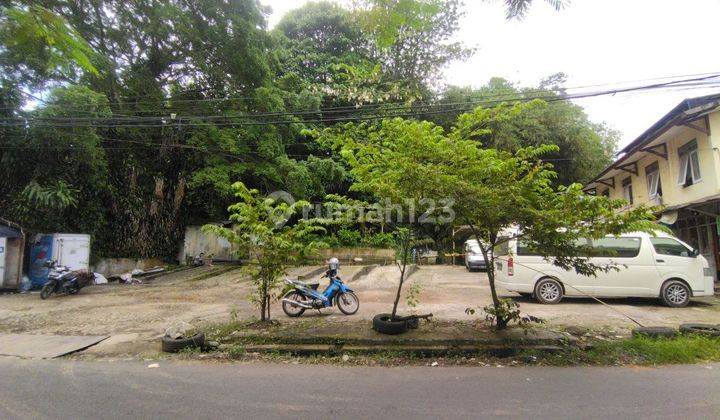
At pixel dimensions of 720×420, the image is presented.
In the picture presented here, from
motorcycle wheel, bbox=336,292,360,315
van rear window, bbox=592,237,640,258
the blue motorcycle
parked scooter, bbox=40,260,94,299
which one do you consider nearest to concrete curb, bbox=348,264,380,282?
motorcycle wheel, bbox=336,292,360,315

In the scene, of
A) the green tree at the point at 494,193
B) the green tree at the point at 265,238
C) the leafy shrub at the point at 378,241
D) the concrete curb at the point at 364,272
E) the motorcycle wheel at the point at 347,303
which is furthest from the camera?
the leafy shrub at the point at 378,241

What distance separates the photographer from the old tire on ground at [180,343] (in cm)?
601

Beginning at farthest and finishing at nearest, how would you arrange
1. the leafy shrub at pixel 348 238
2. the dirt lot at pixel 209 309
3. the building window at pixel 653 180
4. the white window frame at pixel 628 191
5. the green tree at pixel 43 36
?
the leafy shrub at pixel 348 238 → the white window frame at pixel 628 191 → the building window at pixel 653 180 → the dirt lot at pixel 209 309 → the green tree at pixel 43 36

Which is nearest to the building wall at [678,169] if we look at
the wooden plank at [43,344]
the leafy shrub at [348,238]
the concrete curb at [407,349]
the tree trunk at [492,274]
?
the tree trunk at [492,274]

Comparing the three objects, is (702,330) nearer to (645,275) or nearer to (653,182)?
(645,275)

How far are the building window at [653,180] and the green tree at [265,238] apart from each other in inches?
598

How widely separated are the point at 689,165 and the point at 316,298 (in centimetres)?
1354

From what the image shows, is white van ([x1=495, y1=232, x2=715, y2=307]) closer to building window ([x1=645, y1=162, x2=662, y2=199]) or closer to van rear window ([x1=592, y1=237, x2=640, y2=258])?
van rear window ([x1=592, y1=237, x2=640, y2=258])

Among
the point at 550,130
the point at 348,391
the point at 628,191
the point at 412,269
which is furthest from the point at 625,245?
the point at 550,130

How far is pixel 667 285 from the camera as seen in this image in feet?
29.7

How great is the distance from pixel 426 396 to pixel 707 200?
1157 cm

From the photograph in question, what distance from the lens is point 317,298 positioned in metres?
8.07

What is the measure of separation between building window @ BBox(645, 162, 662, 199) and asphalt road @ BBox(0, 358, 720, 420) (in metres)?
13.0

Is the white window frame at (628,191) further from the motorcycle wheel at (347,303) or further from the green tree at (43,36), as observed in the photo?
the green tree at (43,36)
